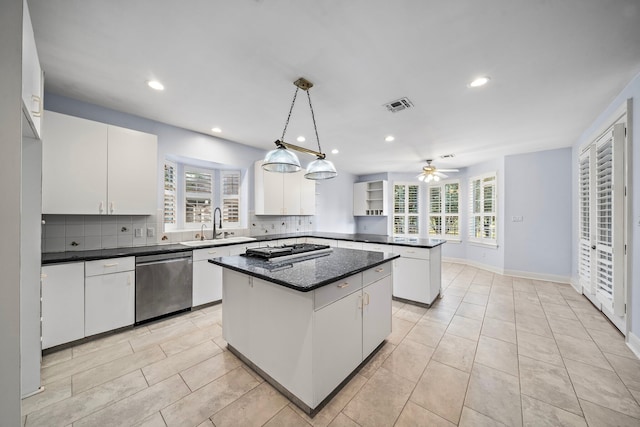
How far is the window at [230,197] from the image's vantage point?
4.34 meters

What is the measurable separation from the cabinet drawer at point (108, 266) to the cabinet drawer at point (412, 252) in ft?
11.1

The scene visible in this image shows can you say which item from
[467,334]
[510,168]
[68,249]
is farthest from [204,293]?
[510,168]

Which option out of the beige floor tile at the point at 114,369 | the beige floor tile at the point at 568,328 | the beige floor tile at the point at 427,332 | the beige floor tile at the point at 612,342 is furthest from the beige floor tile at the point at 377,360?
the beige floor tile at the point at 612,342

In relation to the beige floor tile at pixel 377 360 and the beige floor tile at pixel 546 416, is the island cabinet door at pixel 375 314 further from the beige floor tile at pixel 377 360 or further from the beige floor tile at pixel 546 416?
the beige floor tile at pixel 546 416

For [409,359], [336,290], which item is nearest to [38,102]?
[336,290]

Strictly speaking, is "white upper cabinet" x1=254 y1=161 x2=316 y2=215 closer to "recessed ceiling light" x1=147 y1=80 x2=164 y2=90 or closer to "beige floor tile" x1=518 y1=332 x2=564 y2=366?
"recessed ceiling light" x1=147 y1=80 x2=164 y2=90

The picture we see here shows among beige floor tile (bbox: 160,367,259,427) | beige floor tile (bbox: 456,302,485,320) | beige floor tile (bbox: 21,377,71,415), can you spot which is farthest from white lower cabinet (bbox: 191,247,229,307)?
beige floor tile (bbox: 456,302,485,320)

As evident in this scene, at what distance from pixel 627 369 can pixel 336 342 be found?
8.32 feet

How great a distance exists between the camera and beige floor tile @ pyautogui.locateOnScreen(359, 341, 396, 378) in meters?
1.97

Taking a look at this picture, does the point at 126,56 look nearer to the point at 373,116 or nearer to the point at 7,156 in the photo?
the point at 7,156

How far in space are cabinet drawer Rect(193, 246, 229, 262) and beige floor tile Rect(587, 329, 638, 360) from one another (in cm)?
435

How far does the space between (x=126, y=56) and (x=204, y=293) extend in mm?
2726

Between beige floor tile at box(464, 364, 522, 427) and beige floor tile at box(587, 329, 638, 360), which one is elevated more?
beige floor tile at box(587, 329, 638, 360)

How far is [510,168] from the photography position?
4.96 m
